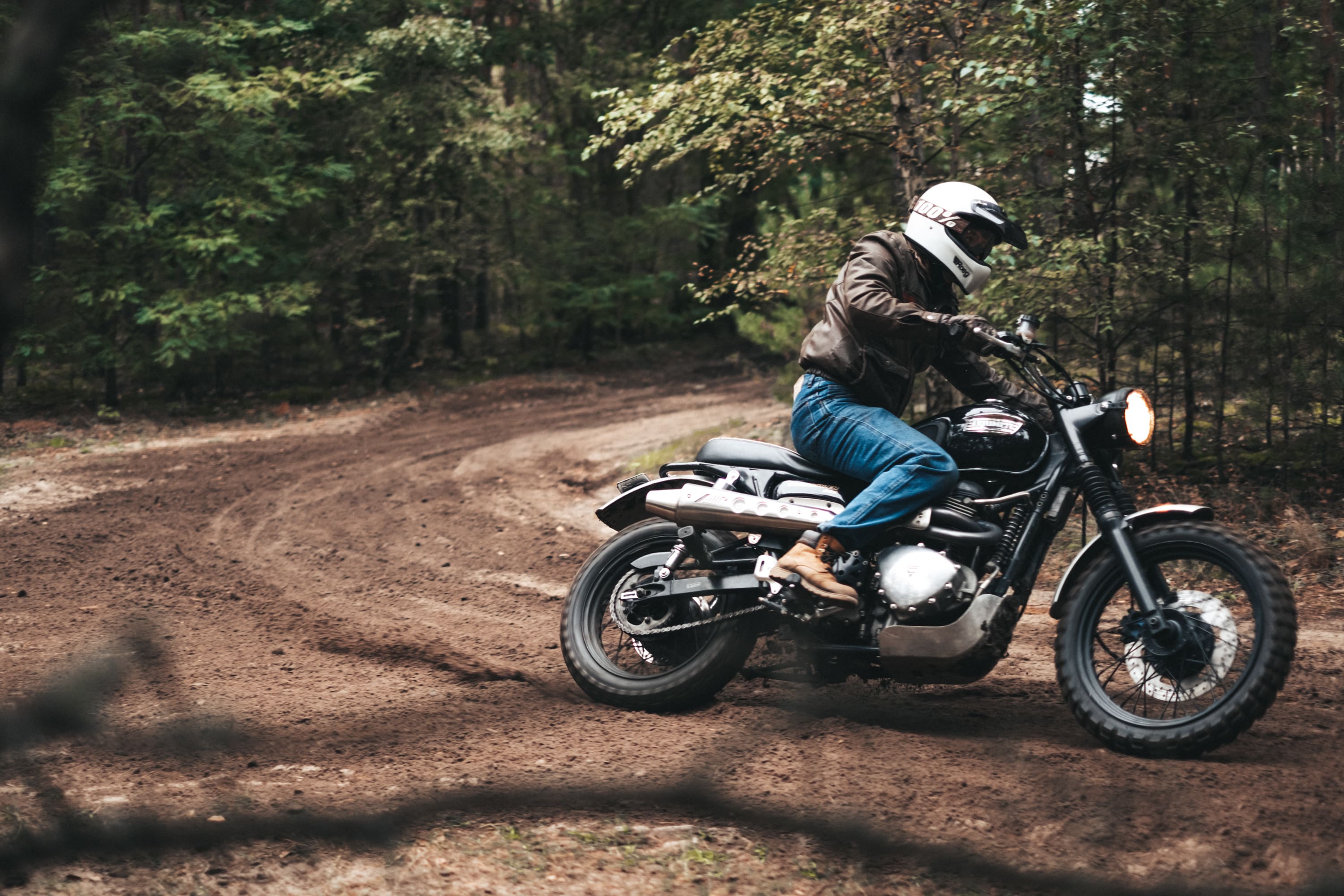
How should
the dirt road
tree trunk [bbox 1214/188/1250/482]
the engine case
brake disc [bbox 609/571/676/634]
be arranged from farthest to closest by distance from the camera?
tree trunk [bbox 1214/188/1250/482], brake disc [bbox 609/571/676/634], the engine case, the dirt road

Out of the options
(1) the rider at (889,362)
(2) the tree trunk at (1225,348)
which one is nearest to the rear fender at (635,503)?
(1) the rider at (889,362)

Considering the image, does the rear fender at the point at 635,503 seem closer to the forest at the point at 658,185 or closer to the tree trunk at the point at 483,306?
the forest at the point at 658,185

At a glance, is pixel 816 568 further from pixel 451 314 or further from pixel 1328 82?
pixel 451 314

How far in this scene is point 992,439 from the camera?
4.55m

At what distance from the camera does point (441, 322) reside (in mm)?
22297

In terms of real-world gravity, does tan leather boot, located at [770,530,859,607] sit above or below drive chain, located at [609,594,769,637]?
above

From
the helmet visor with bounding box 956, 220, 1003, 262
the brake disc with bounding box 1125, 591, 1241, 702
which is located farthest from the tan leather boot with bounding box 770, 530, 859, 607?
the helmet visor with bounding box 956, 220, 1003, 262

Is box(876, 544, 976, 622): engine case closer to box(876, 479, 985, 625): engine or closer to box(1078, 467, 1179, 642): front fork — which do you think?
box(876, 479, 985, 625): engine

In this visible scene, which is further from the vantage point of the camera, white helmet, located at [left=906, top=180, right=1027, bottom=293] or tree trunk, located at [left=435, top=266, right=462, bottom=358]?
tree trunk, located at [left=435, top=266, right=462, bottom=358]

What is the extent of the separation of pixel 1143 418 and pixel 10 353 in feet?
13.6

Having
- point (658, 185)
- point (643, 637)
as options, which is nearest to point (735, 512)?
point (643, 637)

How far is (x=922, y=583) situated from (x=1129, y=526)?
0.82 metres

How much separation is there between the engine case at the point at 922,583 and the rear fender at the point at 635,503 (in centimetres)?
92

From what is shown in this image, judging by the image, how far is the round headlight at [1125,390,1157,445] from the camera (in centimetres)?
426
